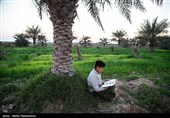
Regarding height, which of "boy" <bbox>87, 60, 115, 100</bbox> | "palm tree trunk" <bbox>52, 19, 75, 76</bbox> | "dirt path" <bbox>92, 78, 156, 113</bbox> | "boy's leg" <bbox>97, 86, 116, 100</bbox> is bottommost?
"dirt path" <bbox>92, 78, 156, 113</bbox>

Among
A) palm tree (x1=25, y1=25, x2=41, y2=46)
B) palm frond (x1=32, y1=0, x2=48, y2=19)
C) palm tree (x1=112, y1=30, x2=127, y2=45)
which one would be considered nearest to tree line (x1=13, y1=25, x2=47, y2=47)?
palm tree (x1=25, y1=25, x2=41, y2=46)

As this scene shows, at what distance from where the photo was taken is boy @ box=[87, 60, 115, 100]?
17.7ft

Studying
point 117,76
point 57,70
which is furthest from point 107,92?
point 117,76

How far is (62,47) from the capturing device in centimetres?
586

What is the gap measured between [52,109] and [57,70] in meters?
1.29

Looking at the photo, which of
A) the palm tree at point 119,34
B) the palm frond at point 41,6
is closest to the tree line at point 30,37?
the palm tree at point 119,34

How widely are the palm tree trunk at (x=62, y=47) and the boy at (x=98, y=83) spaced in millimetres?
817

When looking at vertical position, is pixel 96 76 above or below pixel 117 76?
above

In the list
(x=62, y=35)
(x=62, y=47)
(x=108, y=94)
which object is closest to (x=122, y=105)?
(x=108, y=94)

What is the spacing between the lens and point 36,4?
287 inches

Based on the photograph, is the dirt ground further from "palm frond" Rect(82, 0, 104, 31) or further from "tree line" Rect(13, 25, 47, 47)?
"tree line" Rect(13, 25, 47, 47)

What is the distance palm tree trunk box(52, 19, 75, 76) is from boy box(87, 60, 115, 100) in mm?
817

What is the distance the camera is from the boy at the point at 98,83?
213 inches

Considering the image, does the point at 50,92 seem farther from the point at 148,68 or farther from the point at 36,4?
the point at 148,68
